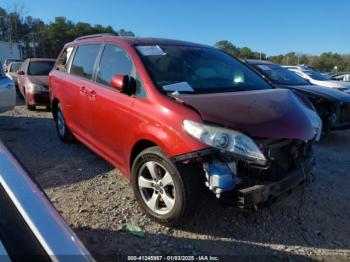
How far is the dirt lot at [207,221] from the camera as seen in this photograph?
2.82m

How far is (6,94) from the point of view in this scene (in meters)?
6.74

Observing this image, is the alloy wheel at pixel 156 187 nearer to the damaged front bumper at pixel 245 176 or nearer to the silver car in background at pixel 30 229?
the damaged front bumper at pixel 245 176

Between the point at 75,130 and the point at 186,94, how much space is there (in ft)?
8.04

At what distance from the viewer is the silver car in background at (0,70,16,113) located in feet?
21.8

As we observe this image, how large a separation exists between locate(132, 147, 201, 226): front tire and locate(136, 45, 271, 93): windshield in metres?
0.71

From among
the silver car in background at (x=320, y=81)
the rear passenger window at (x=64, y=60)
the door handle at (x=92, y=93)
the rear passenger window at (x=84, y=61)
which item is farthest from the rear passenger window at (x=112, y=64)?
the silver car in background at (x=320, y=81)

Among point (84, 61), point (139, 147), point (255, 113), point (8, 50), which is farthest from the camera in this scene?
point (8, 50)

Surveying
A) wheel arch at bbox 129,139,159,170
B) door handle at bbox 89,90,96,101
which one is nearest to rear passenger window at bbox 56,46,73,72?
door handle at bbox 89,90,96,101

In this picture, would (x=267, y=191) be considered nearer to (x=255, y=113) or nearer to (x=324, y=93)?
(x=255, y=113)

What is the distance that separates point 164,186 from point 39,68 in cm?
849

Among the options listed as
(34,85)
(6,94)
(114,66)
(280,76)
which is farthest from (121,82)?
(34,85)

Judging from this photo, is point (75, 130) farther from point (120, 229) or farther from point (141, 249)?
point (141, 249)

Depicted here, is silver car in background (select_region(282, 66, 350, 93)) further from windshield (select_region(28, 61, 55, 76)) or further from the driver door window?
the driver door window

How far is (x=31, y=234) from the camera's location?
136cm
